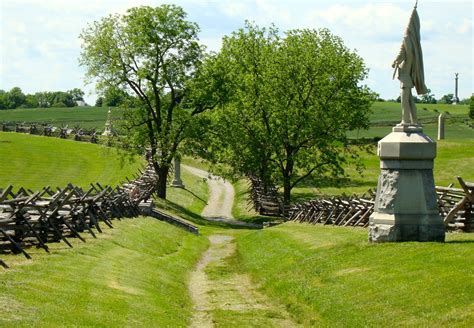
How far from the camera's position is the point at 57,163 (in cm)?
7350

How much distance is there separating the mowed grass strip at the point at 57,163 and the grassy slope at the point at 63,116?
4509 centimetres

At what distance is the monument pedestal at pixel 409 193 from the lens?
22688mm

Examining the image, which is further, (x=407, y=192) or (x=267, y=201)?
(x=267, y=201)

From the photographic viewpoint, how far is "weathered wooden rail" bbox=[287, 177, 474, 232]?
2533 cm

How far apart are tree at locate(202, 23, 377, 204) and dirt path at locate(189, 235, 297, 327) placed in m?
26.6

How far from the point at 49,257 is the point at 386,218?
8854mm

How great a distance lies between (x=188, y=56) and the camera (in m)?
59.6

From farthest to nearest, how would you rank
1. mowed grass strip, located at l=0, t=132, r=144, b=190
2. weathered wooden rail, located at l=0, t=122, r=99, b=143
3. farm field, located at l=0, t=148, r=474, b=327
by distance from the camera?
weathered wooden rail, located at l=0, t=122, r=99, b=143 → mowed grass strip, located at l=0, t=132, r=144, b=190 → farm field, located at l=0, t=148, r=474, b=327

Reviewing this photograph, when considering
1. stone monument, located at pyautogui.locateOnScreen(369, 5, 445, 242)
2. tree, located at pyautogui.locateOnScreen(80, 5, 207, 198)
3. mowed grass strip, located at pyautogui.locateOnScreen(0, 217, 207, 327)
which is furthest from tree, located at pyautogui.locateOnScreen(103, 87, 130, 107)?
stone monument, located at pyautogui.locateOnScreen(369, 5, 445, 242)

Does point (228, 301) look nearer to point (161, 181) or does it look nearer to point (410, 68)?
point (410, 68)

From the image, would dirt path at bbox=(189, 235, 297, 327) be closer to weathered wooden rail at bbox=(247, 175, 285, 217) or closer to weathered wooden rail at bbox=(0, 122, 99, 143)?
weathered wooden rail at bbox=(247, 175, 285, 217)

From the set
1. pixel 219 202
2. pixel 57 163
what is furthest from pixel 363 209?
pixel 57 163

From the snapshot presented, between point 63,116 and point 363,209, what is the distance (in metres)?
129

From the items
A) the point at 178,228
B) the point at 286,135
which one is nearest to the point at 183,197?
the point at 286,135
